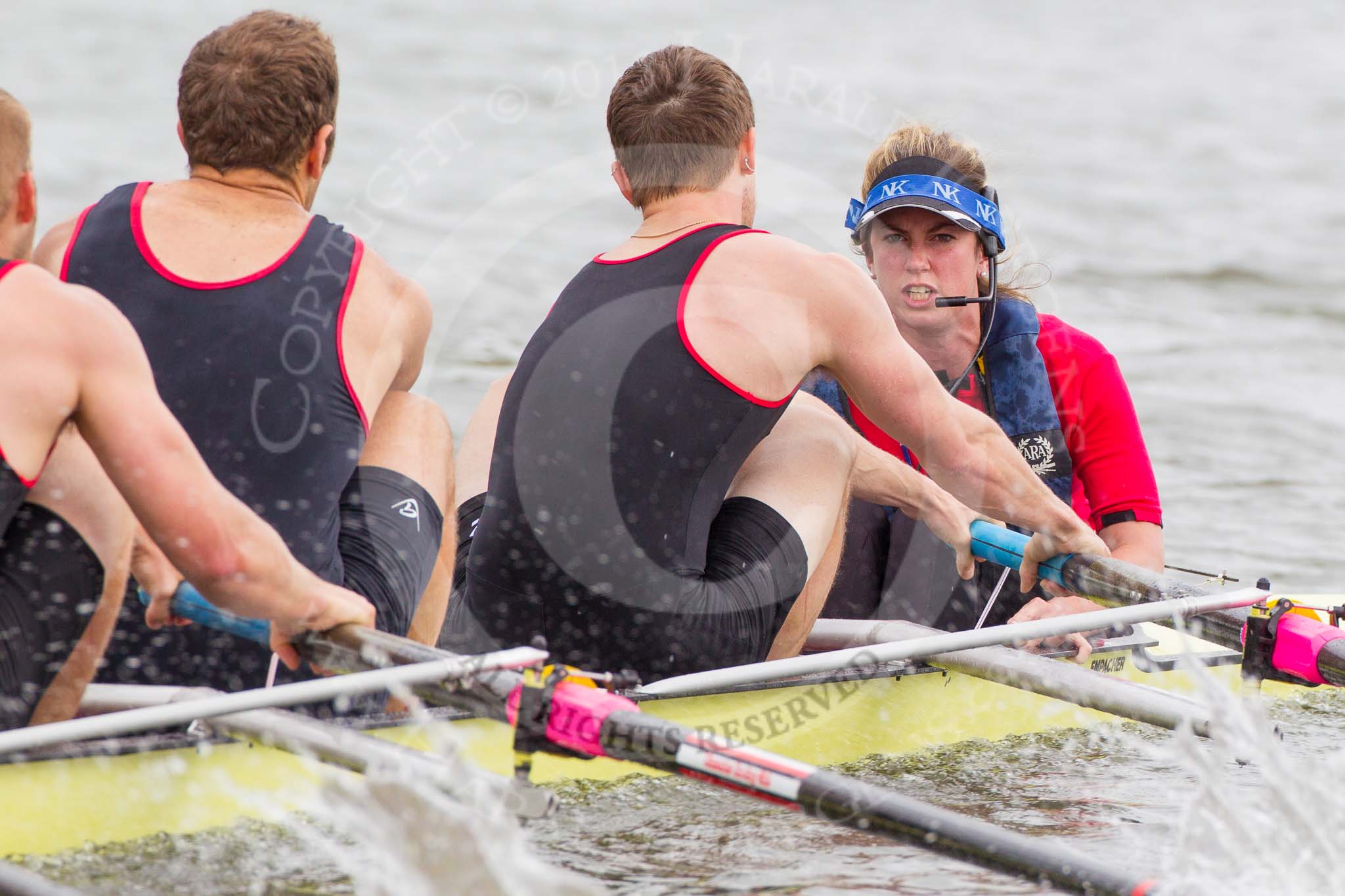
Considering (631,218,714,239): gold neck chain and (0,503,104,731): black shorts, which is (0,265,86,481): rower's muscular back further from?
(631,218,714,239): gold neck chain

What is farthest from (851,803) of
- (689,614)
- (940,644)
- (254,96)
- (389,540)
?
(254,96)

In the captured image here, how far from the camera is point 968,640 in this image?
330 centimetres

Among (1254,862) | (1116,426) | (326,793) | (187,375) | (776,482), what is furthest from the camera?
(1116,426)

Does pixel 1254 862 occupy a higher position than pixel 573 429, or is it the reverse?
pixel 573 429

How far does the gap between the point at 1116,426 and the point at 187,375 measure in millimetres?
2622

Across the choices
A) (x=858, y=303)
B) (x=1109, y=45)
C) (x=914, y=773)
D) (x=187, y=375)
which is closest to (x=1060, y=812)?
(x=914, y=773)

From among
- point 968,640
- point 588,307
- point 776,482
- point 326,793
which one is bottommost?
point 326,793

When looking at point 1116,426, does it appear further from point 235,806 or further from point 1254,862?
point 235,806

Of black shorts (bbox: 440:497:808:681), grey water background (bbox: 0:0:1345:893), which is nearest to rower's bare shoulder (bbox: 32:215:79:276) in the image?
black shorts (bbox: 440:497:808:681)

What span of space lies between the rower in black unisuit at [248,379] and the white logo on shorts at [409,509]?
0.18 metres

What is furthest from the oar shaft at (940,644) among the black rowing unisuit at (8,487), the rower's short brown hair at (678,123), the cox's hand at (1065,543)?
the black rowing unisuit at (8,487)

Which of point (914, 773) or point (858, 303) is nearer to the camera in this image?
point (858, 303)

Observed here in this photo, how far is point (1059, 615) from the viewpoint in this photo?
13.8 ft

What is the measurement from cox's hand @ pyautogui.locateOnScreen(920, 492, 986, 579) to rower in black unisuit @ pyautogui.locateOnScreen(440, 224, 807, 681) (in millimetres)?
703
